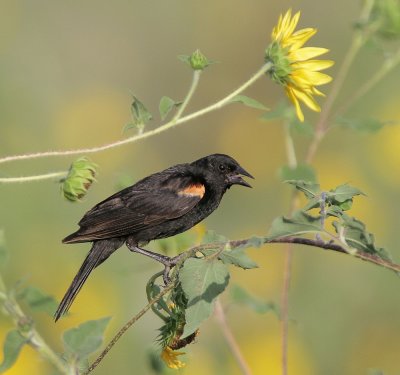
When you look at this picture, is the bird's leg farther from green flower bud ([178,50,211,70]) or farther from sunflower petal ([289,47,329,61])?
→ sunflower petal ([289,47,329,61])

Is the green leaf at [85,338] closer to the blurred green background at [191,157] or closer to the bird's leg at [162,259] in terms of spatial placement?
the bird's leg at [162,259]

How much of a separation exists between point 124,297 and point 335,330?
4.64ft

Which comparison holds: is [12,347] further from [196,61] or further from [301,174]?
[301,174]

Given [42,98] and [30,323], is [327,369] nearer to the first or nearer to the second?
[30,323]

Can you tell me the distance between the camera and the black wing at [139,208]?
10.7 feet

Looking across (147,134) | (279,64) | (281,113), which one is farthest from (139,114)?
(281,113)

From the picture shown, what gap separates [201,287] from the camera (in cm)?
190

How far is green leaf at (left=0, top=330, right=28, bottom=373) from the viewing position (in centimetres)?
215

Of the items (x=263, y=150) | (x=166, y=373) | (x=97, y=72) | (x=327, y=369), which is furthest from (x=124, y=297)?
(x=97, y=72)

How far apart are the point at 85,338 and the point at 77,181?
777mm

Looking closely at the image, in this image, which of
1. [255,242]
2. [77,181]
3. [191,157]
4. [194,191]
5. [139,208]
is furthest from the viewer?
[191,157]

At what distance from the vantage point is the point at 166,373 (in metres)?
3.31

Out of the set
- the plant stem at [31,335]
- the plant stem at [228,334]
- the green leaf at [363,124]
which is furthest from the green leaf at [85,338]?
the green leaf at [363,124]

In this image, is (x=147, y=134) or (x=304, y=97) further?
(x=304, y=97)
